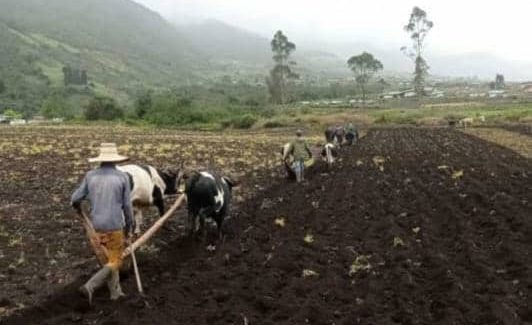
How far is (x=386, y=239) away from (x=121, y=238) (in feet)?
16.2

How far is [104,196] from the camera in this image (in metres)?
8.11

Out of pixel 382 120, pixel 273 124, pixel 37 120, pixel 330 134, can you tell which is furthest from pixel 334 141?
pixel 37 120

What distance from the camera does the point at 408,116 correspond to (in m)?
66.8

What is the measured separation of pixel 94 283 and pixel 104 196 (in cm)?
106

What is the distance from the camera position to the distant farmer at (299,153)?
62.1ft

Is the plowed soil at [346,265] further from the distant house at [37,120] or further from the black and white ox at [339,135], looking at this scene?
the distant house at [37,120]

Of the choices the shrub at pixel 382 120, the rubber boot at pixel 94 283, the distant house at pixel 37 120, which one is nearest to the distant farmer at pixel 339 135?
the rubber boot at pixel 94 283

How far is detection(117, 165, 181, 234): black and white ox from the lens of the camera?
12.3 m

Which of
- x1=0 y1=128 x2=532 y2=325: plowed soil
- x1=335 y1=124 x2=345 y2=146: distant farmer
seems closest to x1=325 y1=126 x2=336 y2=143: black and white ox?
x1=335 y1=124 x2=345 y2=146: distant farmer

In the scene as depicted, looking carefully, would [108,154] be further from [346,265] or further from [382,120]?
[382,120]

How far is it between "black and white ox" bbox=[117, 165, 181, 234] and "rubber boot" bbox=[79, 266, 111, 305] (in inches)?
155

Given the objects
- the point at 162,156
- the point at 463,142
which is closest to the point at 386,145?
the point at 463,142

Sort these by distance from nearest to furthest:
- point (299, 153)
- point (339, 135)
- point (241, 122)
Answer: point (299, 153)
point (339, 135)
point (241, 122)

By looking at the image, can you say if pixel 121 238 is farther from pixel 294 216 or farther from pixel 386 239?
pixel 294 216
